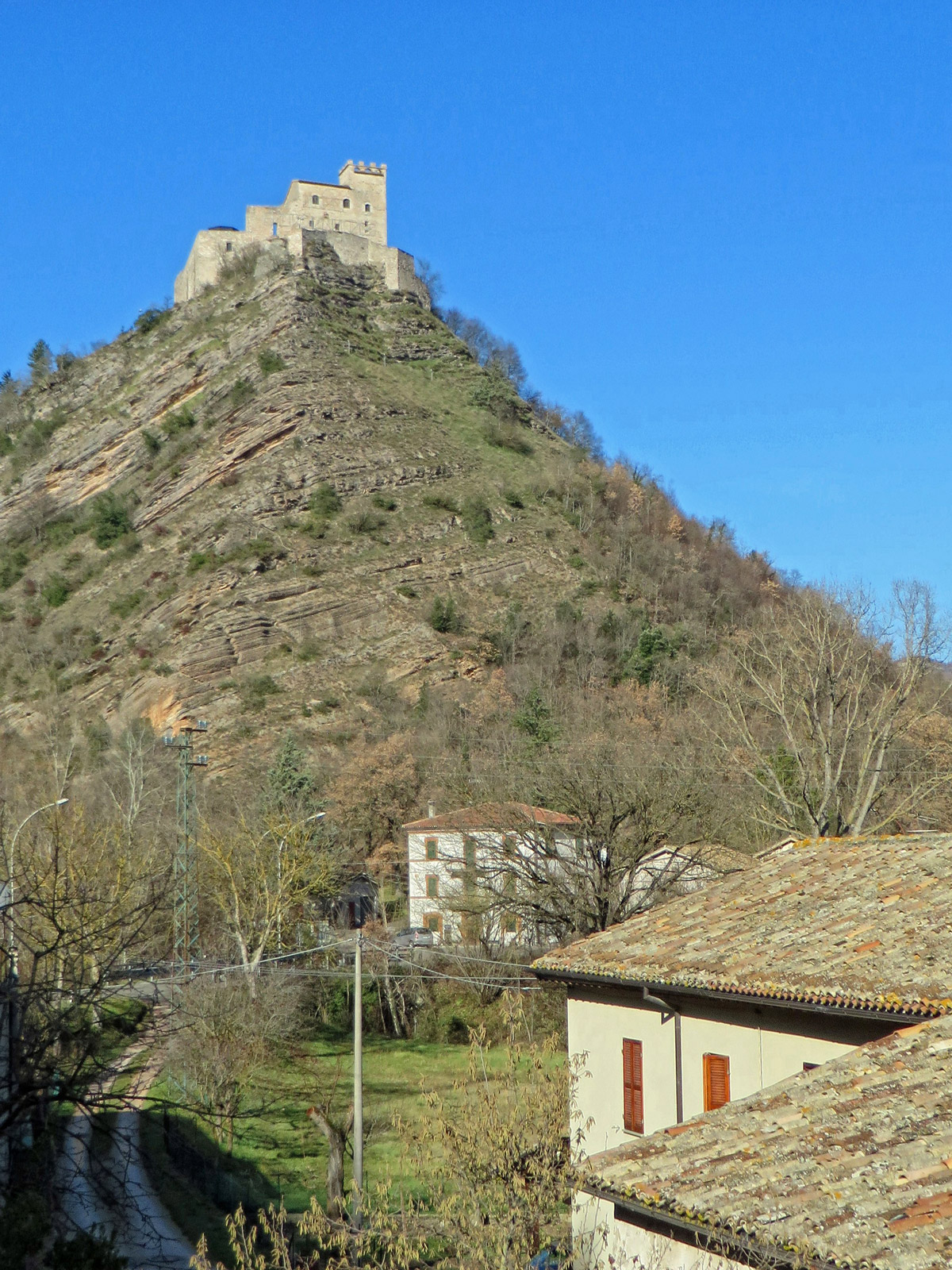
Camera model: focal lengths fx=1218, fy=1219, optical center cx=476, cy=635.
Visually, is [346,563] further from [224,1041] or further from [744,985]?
[744,985]

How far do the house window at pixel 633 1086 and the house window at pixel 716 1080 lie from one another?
1118 millimetres

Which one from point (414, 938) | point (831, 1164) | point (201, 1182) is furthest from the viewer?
point (414, 938)

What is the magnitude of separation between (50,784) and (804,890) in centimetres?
4425

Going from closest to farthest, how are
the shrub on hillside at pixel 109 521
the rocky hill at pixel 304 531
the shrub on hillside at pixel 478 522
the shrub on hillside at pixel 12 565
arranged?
the rocky hill at pixel 304 531 < the shrub on hillside at pixel 478 522 < the shrub on hillside at pixel 109 521 < the shrub on hillside at pixel 12 565

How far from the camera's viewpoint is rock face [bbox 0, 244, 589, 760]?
223 feet

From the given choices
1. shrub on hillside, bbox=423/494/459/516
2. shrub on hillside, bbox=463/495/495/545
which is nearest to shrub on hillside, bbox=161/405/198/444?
shrub on hillside, bbox=423/494/459/516

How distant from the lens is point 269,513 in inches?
3036

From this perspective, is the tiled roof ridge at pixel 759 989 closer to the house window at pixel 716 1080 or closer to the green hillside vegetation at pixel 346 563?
the house window at pixel 716 1080

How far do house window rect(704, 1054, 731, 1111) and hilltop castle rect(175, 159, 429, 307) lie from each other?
9535 cm

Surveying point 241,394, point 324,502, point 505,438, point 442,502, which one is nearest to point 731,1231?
point 324,502

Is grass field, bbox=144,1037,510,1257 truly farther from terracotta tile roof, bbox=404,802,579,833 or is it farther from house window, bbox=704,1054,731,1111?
terracotta tile roof, bbox=404,802,579,833

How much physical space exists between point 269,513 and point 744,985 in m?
67.3

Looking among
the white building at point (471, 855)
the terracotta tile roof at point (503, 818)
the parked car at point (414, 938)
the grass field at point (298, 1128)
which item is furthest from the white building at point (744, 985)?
the parked car at point (414, 938)

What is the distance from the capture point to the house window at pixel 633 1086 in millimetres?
14734
